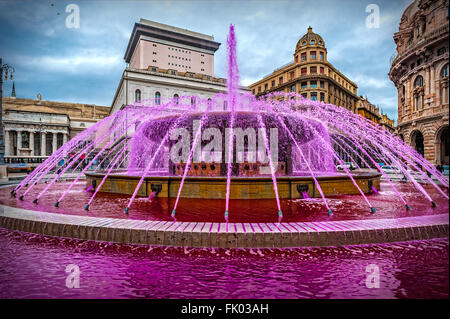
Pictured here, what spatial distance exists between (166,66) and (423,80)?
5326 cm

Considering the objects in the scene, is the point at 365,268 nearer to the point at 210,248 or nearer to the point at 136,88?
the point at 210,248

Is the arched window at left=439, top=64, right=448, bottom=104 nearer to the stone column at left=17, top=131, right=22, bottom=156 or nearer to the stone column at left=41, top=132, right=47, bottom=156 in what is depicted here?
the stone column at left=41, top=132, right=47, bottom=156

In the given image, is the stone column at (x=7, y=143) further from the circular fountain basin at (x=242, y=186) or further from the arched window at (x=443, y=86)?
the arched window at (x=443, y=86)

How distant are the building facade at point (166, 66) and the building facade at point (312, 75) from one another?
11286 millimetres

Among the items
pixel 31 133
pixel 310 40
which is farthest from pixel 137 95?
pixel 310 40

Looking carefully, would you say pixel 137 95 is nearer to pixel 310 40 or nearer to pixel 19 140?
pixel 19 140

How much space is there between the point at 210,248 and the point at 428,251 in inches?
132

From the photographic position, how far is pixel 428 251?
389cm

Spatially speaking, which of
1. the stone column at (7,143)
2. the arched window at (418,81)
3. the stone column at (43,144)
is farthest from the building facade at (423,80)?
the stone column at (7,143)

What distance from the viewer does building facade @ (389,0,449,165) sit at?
2692cm

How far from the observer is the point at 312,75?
50188 mm

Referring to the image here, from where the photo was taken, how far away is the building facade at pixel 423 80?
2692 centimetres

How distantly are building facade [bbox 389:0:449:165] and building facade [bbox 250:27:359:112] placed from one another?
15693mm
